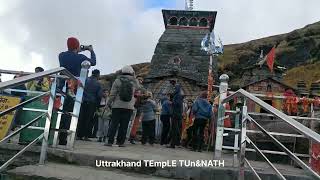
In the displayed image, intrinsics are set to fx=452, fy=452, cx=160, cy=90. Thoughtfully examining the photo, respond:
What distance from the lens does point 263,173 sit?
607cm

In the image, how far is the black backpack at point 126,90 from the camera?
864 centimetres

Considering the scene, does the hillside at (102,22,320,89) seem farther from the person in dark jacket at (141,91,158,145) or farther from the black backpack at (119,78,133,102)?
the black backpack at (119,78,133,102)

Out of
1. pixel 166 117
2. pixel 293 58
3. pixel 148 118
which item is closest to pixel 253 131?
pixel 148 118

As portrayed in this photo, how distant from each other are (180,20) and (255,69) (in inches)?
362

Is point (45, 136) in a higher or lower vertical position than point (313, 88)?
lower

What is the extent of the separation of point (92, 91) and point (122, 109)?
5.28 feet

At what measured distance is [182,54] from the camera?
41.3m

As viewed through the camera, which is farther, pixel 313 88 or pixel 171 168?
pixel 313 88

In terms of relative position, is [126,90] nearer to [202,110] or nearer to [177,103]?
[202,110]

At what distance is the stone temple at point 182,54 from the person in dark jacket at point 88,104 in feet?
82.7

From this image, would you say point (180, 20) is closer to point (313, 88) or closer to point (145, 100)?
point (313, 88)

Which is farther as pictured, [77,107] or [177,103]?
[177,103]

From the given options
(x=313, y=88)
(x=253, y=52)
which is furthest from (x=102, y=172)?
(x=253, y=52)

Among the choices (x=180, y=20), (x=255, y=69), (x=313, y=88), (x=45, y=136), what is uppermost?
(x=180, y=20)
